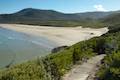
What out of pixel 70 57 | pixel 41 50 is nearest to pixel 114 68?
pixel 70 57

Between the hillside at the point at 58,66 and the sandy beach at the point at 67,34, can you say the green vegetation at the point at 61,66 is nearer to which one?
the hillside at the point at 58,66

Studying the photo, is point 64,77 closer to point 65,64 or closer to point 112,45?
point 65,64

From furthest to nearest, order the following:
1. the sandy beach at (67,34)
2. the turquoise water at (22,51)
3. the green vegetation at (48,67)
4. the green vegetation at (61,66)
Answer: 1. the sandy beach at (67,34)
2. the turquoise water at (22,51)
3. the green vegetation at (61,66)
4. the green vegetation at (48,67)

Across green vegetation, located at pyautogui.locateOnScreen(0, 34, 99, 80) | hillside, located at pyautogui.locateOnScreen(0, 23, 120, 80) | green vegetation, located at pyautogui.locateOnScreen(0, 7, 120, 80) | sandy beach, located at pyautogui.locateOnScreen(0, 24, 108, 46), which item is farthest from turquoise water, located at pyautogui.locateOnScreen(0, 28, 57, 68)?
green vegetation, located at pyautogui.locateOnScreen(0, 34, 99, 80)

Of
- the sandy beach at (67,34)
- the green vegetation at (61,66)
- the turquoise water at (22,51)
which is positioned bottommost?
the turquoise water at (22,51)

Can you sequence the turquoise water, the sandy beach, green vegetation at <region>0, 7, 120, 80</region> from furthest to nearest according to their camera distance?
the sandy beach, the turquoise water, green vegetation at <region>0, 7, 120, 80</region>

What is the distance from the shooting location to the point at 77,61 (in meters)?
15.9

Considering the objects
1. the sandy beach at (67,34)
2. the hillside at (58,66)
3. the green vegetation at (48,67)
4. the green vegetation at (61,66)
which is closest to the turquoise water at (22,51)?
the sandy beach at (67,34)

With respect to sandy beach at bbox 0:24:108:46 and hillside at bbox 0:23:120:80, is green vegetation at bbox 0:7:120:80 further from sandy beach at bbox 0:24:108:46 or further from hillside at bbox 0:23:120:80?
sandy beach at bbox 0:24:108:46

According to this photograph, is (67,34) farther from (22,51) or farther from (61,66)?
(61,66)

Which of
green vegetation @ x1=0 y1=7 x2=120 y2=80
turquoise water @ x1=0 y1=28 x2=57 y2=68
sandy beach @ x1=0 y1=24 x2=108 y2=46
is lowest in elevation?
turquoise water @ x1=0 y1=28 x2=57 y2=68

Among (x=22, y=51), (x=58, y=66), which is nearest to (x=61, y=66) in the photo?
(x=58, y=66)

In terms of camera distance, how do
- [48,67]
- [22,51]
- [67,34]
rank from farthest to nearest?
[67,34] → [22,51] → [48,67]

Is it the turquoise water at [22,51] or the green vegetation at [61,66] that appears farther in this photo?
the turquoise water at [22,51]
